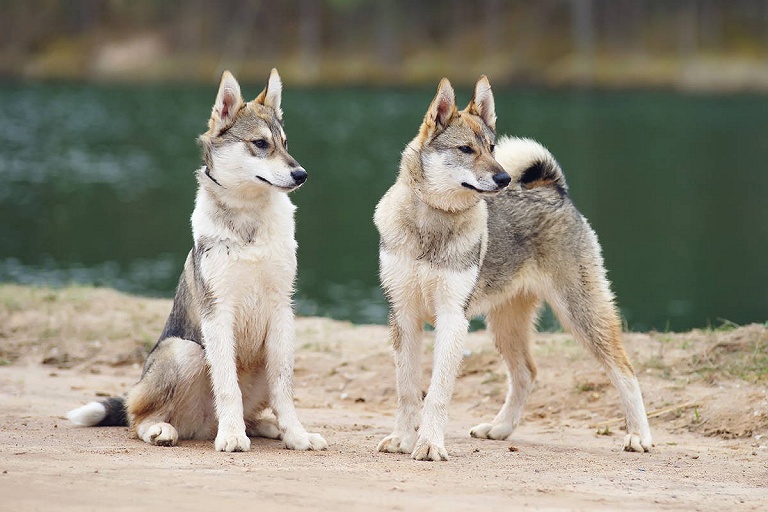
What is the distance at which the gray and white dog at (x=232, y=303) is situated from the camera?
719 cm

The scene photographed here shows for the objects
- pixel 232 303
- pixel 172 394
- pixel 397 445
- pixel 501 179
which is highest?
pixel 501 179

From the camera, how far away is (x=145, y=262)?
19.4m

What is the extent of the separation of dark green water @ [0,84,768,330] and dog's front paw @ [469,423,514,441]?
6273mm

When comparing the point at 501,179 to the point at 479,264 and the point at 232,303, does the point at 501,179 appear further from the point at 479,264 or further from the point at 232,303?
the point at 232,303

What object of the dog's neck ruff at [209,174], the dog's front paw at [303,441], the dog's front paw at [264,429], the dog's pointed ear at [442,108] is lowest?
the dog's front paw at [264,429]

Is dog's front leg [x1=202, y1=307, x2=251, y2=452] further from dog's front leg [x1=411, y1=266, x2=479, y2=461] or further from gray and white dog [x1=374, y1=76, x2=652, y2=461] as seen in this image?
dog's front leg [x1=411, y1=266, x2=479, y2=461]

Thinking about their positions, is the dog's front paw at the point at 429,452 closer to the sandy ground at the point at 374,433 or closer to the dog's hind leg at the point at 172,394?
the sandy ground at the point at 374,433

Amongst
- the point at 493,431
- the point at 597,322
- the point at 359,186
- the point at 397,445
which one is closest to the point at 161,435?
the point at 397,445

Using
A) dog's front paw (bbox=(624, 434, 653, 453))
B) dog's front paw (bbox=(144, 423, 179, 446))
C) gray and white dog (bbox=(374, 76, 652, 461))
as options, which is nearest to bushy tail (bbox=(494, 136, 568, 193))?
gray and white dog (bbox=(374, 76, 652, 461))

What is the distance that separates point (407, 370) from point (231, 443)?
1221mm

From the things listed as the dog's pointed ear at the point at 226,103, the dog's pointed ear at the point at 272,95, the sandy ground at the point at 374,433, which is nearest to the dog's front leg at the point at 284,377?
the sandy ground at the point at 374,433

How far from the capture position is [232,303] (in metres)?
7.21

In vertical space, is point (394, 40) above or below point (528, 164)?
above

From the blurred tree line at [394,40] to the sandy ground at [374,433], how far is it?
48119 mm
